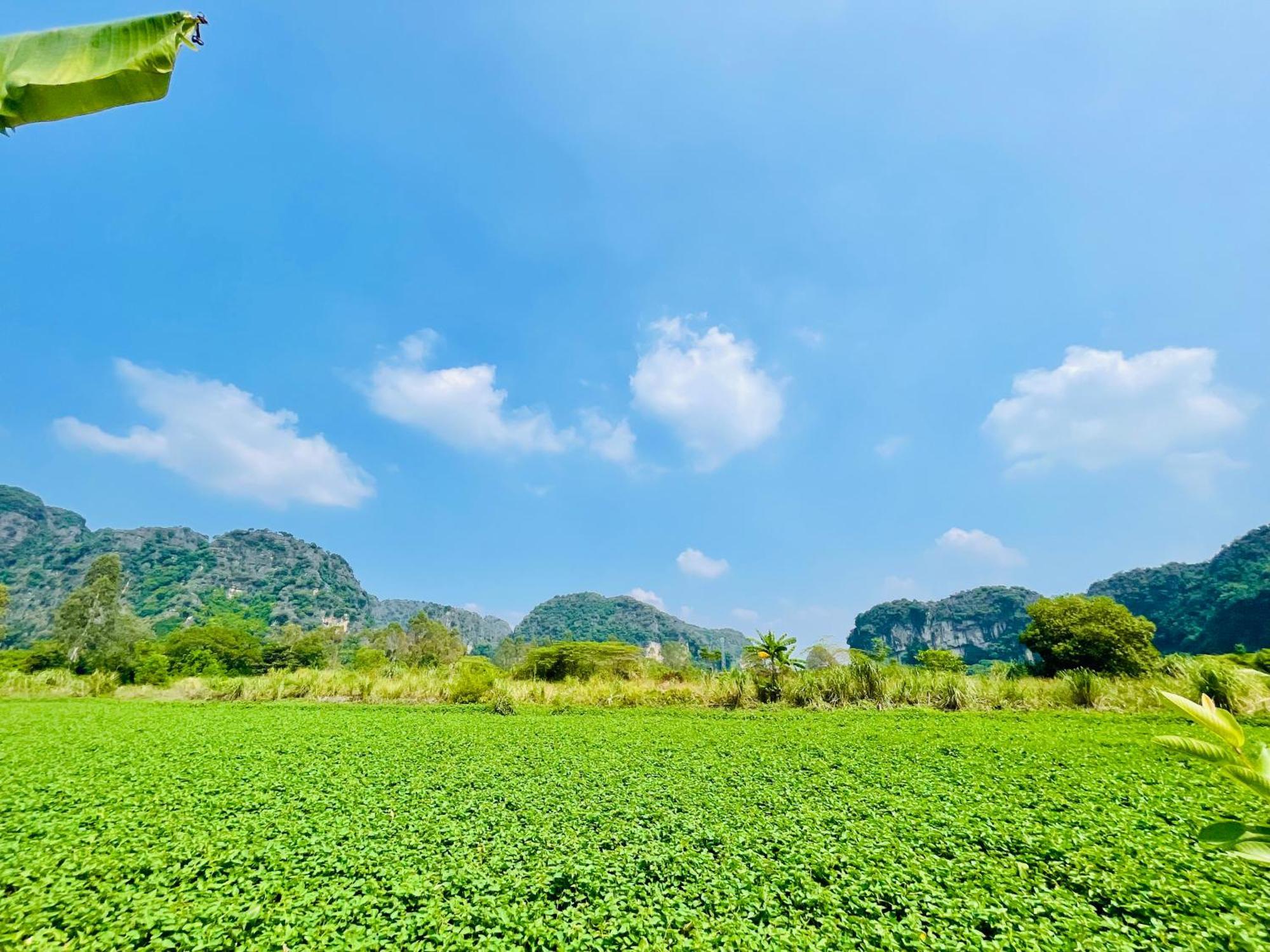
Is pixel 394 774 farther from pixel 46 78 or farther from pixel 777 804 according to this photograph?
pixel 46 78

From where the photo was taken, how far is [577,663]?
26.5 meters

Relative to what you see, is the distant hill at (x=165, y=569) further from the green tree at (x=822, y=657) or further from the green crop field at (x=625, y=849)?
the green crop field at (x=625, y=849)

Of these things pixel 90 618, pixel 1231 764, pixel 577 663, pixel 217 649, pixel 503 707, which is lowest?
pixel 503 707

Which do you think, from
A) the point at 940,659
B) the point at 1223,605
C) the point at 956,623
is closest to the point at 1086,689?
the point at 940,659

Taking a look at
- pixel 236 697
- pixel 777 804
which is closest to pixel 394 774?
pixel 777 804

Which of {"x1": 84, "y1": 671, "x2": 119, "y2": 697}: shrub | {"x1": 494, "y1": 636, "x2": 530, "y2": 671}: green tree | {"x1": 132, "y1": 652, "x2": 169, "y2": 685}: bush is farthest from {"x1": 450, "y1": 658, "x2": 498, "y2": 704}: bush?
{"x1": 494, "y1": 636, "x2": 530, "y2": 671}: green tree

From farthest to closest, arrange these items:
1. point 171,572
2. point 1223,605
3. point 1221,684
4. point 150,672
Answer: point 171,572 < point 1223,605 < point 150,672 < point 1221,684

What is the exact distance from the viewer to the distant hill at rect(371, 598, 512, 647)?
122750mm

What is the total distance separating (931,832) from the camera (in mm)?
4246

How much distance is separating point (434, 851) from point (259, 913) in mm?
1140

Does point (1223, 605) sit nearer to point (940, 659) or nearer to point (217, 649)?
point (940, 659)

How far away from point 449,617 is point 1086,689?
130088 mm

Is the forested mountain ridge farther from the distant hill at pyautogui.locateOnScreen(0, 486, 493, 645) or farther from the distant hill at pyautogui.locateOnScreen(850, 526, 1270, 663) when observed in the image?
the distant hill at pyautogui.locateOnScreen(850, 526, 1270, 663)

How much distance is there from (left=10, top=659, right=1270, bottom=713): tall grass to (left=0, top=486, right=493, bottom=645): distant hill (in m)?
60.1
